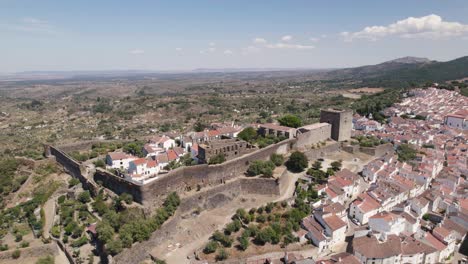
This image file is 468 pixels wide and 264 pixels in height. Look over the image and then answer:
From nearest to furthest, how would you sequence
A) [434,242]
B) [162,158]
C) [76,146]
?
[434,242], [162,158], [76,146]

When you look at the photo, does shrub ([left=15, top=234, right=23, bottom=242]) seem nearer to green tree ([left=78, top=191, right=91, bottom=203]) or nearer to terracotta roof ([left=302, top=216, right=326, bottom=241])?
green tree ([left=78, top=191, right=91, bottom=203])

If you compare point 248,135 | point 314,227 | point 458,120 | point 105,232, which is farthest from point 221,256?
point 458,120

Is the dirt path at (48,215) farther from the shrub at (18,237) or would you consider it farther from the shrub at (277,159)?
the shrub at (277,159)

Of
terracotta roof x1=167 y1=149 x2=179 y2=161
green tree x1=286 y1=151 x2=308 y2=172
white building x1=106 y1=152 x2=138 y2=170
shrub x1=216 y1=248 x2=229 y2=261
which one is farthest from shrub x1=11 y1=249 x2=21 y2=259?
green tree x1=286 y1=151 x2=308 y2=172

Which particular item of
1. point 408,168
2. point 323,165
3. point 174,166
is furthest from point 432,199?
point 174,166

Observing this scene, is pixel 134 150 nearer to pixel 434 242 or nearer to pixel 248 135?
pixel 248 135
